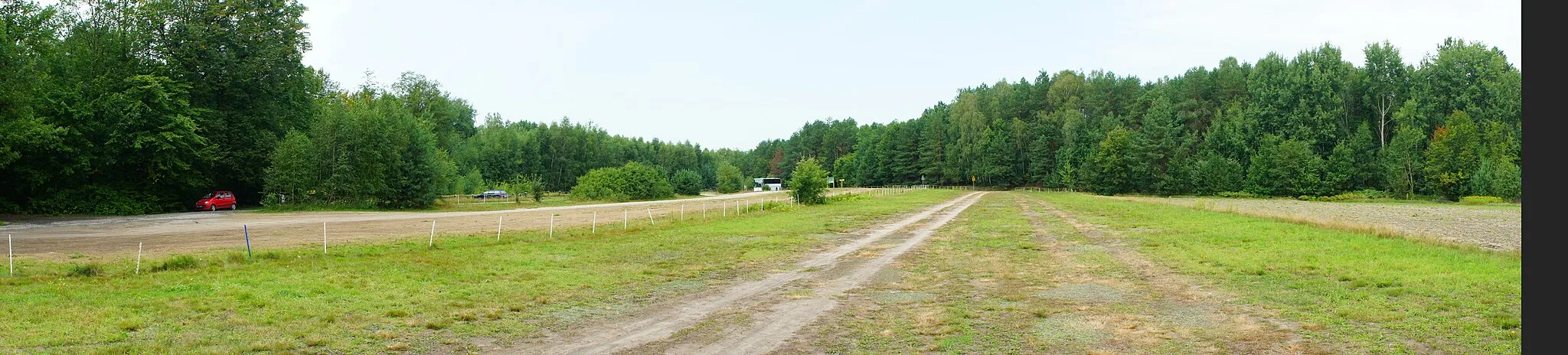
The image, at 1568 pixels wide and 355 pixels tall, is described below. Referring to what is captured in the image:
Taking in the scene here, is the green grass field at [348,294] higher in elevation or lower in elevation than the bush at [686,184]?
lower

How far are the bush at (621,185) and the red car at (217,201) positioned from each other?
30905 mm

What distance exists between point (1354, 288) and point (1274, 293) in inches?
53.2

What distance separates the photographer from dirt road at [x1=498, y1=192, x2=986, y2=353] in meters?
8.26

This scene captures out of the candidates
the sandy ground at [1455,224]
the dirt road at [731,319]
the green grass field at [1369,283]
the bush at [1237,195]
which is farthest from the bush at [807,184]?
the bush at [1237,195]

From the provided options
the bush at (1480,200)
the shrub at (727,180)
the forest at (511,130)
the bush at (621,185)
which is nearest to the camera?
the forest at (511,130)

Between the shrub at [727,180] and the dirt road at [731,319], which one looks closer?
the dirt road at [731,319]

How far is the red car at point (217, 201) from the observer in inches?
1713

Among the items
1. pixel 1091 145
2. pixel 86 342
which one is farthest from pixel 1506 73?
pixel 86 342

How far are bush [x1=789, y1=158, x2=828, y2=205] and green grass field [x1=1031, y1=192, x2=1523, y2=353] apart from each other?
29.6 metres

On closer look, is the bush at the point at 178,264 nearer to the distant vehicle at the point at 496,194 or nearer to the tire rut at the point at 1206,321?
the tire rut at the point at 1206,321

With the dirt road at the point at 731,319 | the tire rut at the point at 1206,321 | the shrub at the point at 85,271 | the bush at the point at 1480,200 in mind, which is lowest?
the bush at the point at 1480,200

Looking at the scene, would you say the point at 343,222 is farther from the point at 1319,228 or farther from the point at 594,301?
the point at 1319,228

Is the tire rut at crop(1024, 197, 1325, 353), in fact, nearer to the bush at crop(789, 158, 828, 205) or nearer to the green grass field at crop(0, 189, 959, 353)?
the green grass field at crop(0, 189, 959, 353)

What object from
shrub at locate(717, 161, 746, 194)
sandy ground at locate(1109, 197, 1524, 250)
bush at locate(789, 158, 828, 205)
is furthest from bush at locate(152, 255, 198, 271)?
shrub at locate(717, 161, 746, 194)
